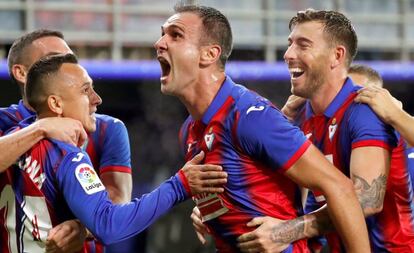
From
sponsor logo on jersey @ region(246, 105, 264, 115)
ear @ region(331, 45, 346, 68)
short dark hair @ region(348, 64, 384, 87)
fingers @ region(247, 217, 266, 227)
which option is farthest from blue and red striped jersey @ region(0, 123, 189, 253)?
short dark hair @ region(348, 64, 384, 87)

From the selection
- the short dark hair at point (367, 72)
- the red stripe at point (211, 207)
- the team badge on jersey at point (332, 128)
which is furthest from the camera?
the short dark hair at point (367, 72)

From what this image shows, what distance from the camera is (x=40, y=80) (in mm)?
3611

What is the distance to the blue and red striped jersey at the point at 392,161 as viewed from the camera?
377cm

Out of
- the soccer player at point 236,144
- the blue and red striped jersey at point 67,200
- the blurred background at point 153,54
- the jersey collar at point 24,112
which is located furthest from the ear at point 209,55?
the blurred background at point 153,54

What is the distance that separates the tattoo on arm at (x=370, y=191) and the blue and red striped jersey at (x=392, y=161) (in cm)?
15

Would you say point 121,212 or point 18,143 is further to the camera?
point 18,143

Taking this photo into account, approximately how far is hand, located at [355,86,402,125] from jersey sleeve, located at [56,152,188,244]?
0.93m

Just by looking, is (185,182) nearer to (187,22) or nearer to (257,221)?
(257,221)

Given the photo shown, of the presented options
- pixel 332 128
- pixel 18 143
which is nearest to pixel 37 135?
pixel 18 143

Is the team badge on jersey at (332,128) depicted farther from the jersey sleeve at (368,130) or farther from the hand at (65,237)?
the hand at (65,237)

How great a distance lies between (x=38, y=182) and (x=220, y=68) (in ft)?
3.03

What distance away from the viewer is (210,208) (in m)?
3.57

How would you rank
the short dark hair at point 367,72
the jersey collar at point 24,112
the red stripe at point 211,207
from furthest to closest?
the short dark hair at point 367,72
the jersey collar at point 24,112
the red stripe at point 211,207

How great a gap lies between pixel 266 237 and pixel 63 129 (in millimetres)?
895
